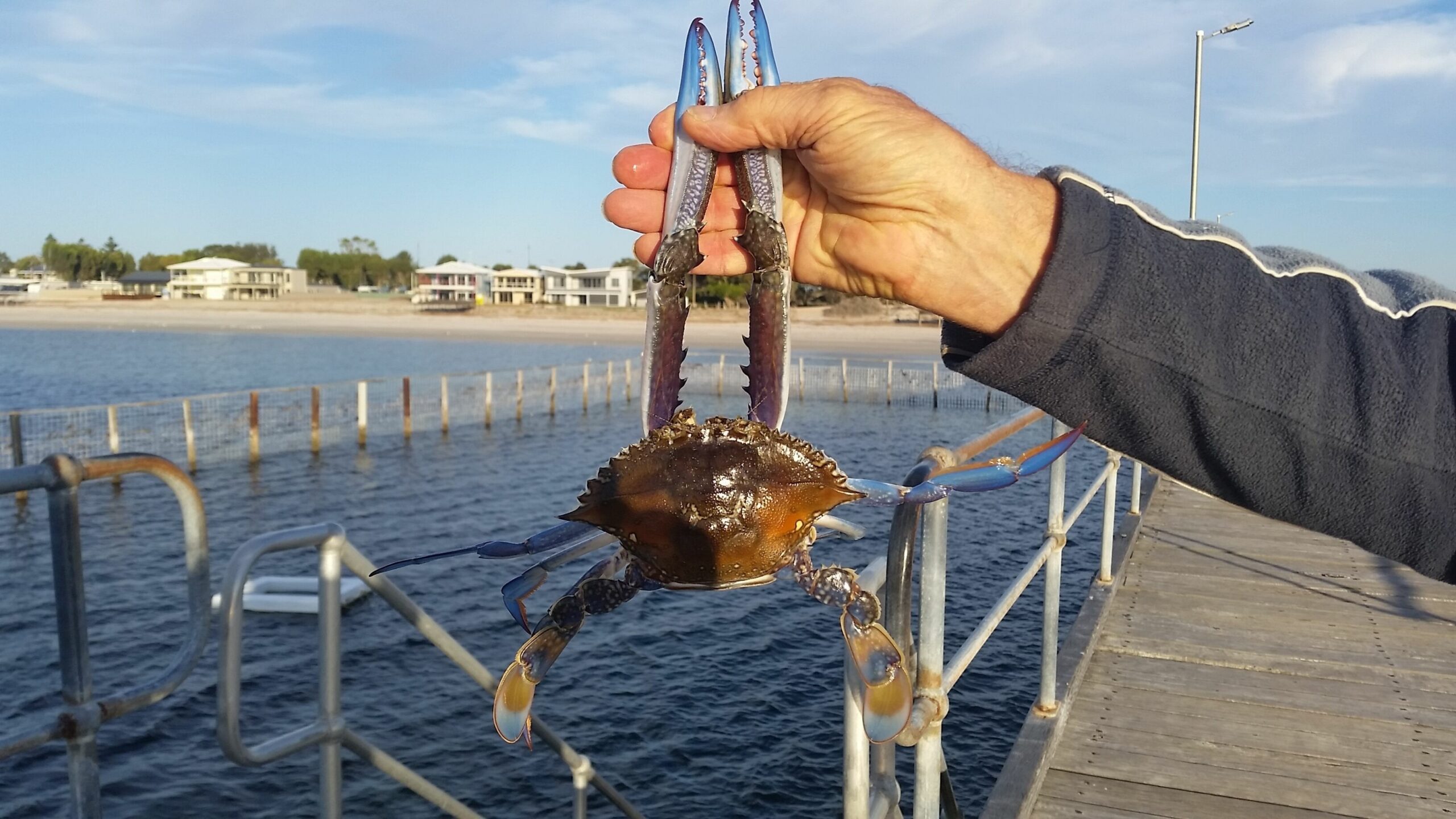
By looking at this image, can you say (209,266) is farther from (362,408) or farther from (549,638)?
(549,638)

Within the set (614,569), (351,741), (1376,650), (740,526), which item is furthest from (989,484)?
(1376,650)

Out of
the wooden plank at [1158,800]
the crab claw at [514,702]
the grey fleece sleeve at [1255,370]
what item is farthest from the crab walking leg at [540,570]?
the wooden plank at [1158,800]

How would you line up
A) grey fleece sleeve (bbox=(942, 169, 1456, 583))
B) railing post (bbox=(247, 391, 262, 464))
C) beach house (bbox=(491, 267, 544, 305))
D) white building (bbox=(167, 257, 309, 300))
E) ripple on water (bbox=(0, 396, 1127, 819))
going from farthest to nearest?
1. white building (bbox=(167, 257, 309, 300))
2. beach house (bbox=(491, 267, 544, 305))
3. railing post (bbox=(247, 391, 262, 464))
4. ripple on water (bbox=(0, 396, 1127, 819))
5. grey fleece sleeve (bbox=(942, 169, 1456, 583))

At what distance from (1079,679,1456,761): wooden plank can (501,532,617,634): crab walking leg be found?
3.76 m

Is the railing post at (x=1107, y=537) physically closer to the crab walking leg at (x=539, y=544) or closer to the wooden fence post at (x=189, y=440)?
the crab walking leg at (x=539, y=544)

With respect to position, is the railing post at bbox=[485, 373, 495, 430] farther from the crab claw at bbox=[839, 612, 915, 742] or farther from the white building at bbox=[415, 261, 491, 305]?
the white building at bbox=[415, 261, 491, 305]

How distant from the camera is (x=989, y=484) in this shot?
260 cm

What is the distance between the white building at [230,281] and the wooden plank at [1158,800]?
138 m

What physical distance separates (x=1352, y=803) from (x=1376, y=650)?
2.31m

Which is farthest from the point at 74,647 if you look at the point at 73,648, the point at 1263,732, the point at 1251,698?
the point at 1251,698

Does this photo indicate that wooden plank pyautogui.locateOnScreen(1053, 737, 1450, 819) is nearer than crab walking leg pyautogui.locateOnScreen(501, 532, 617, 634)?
No

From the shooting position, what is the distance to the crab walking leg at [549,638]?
106 inches

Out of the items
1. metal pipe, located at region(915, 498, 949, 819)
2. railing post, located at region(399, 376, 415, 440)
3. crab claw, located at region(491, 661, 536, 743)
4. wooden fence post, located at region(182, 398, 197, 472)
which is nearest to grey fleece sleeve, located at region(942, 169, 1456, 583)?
metal pipe, located at region(915, 498, 949, 819)

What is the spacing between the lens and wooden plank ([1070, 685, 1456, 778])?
15.6 ft
